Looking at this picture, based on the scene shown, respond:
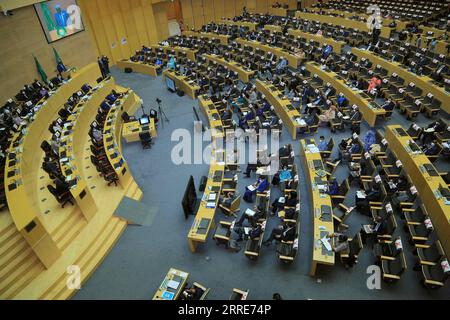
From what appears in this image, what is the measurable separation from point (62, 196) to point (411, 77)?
54.0 feet

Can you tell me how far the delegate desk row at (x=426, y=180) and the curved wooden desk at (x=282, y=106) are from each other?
148 inches

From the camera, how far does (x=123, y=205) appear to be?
11.1 m

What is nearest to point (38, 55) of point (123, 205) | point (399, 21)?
point (123, 205)

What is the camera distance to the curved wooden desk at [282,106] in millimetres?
14489

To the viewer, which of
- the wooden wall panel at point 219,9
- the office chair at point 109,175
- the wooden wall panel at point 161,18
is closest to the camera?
the office chair at point 109,175

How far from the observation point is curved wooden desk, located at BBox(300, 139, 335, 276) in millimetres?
8281

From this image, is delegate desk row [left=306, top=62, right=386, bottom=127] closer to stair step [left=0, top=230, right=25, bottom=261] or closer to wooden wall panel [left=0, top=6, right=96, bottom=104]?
stair step [left=0, top=230, right=25, bottom=261]

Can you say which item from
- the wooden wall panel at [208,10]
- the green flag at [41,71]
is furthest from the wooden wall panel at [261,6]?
the green flag at [41,71]

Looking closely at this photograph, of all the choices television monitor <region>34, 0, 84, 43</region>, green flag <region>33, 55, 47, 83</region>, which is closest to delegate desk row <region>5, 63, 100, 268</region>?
green flag <region>33, 55, 47, 83</region>

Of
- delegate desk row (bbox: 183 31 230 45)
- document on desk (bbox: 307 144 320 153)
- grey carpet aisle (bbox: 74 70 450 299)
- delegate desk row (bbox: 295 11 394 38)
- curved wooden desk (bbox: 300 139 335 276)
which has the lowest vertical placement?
grey carpet aisle (bbox: 74 70 450 299)

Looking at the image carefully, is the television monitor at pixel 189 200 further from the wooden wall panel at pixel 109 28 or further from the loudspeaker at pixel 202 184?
the wooden wall panel at pixel 109 28

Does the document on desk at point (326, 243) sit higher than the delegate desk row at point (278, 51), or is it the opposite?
the delegate desk row at point (278, 51)

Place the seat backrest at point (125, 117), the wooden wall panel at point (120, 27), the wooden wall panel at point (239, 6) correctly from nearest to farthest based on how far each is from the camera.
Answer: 1. the seat backrest at point (125, 117)
2. the wooden wall panel at point (120, 27)
3. the wooden wall panel at point (239, 6)

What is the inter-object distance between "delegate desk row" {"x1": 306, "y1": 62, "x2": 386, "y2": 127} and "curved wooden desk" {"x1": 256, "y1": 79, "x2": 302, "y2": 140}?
2929 mm
